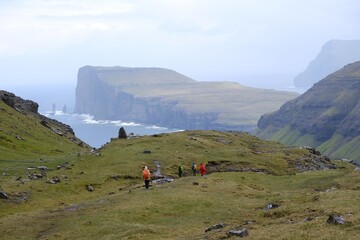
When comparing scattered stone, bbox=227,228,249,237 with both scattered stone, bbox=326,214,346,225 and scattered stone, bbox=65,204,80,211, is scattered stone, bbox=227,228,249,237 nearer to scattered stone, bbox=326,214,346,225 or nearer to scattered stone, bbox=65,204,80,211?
scattered stone, bbox=326,214,346,225

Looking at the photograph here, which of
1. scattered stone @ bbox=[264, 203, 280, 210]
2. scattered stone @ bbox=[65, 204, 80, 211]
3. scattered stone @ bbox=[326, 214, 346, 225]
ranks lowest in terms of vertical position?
scattered stone @ bbox=[65, 204, 80, 211]

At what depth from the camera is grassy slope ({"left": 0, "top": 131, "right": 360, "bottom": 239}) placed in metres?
36.7

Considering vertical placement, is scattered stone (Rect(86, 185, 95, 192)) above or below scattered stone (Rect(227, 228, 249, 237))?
below

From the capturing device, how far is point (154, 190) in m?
56.2

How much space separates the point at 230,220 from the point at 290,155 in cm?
6882

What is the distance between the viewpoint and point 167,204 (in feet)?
160

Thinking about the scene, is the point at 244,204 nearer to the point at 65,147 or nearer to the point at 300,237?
the point at 300,237

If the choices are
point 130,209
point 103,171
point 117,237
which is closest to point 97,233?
point 117,237

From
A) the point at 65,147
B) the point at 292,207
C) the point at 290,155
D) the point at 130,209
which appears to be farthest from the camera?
the point at 65,147

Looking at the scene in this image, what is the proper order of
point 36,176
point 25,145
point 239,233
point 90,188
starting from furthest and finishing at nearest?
point 25,145
point 36,176
point 90,188
point 239,233

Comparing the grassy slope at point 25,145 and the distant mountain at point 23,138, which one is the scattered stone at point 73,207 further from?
the distant mountain at point 23,138

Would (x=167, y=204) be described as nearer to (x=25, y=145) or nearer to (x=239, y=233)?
(x=239, y=233)

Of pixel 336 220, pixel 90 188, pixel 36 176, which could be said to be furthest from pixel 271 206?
pixel 36 176

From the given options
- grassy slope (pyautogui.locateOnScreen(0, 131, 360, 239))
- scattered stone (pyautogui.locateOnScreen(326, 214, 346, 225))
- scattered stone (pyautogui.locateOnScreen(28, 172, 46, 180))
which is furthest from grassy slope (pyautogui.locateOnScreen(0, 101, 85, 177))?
scattered stone (pyautogui.locateOnScreen(326, 214, 346, 225))
